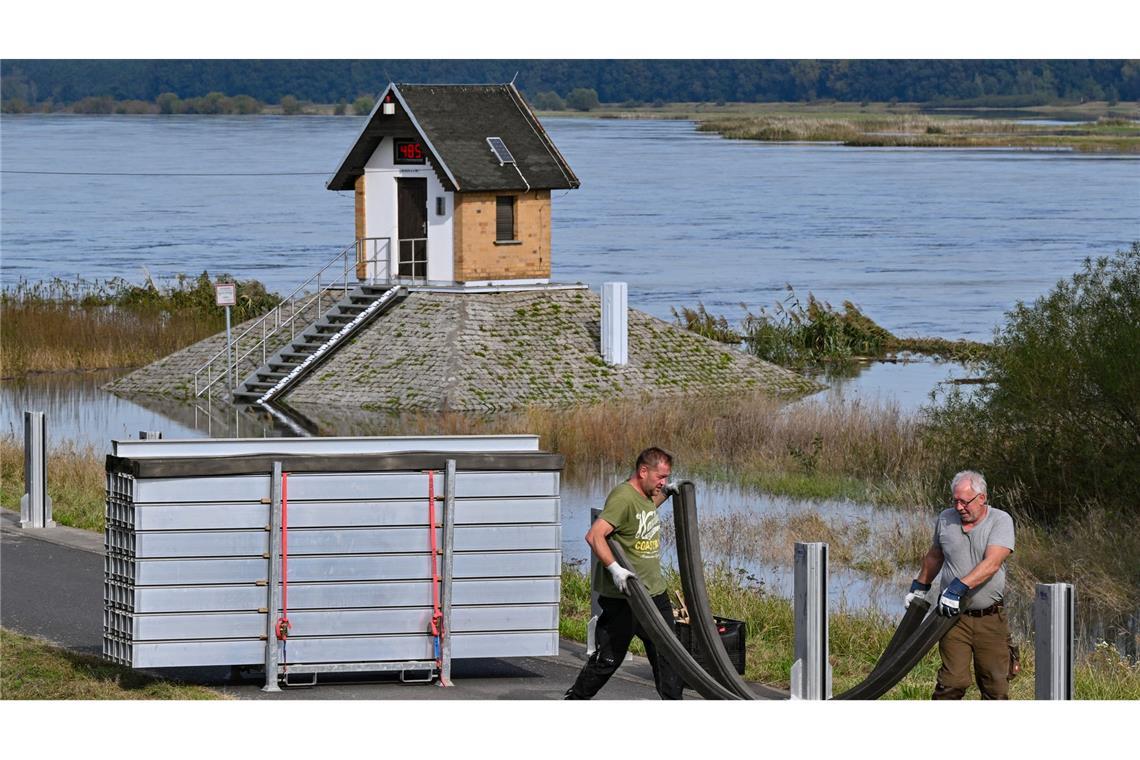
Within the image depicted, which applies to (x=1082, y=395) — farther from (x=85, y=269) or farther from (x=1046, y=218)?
(x=1046, y=218)

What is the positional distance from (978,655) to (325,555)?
4.79m

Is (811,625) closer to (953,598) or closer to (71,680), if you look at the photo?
(953,598)

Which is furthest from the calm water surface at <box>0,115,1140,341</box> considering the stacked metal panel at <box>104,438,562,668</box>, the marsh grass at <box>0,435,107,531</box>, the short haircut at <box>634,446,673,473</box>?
the short haircut at <box>634,446,673,473</box>

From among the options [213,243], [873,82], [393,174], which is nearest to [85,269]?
[213,243]

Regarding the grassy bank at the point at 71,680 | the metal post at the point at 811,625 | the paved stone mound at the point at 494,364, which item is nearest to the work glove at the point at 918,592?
the metal post at the point at 811,625

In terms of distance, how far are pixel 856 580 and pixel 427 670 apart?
9.75 meters

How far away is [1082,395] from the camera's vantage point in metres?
27.6

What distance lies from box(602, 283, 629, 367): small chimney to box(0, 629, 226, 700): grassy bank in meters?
30.4

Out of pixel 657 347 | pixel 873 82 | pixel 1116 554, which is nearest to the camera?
pixel 1116 554

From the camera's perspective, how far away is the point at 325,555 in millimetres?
14500

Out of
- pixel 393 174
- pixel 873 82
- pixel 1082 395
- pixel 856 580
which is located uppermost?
pixel 873 82

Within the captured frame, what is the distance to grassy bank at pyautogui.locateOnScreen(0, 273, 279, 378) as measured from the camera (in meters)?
53.6

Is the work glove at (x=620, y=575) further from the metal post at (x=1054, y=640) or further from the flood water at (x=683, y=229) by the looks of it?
the flood water at (x=683, y=229)

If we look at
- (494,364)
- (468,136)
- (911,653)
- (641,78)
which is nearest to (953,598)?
(911,653)
